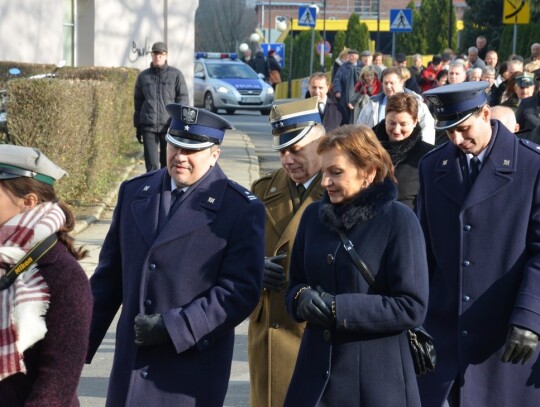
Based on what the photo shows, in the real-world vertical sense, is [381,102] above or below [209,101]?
above

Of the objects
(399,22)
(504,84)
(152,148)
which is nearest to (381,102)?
(504,84)

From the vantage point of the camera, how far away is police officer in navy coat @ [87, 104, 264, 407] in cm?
462

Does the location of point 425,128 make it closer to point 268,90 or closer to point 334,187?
point 334,187

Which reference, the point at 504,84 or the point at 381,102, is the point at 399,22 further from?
the point at 381,102

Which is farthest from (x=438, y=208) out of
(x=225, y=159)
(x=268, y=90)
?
(x=268, y=90)

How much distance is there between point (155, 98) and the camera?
50.4 feet

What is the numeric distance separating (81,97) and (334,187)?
9.04m

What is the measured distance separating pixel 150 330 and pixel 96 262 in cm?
633

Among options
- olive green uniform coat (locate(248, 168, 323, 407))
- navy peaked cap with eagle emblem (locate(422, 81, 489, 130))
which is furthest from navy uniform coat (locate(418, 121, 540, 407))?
olive green uniform coat (locate(248, 168, 323, 407))

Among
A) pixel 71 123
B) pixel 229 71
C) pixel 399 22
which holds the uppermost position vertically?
pixel 399 22

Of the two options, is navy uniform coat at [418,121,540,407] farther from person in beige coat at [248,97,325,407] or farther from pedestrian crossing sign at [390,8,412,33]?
pedestrian crossing sign at [390,8,412,33]

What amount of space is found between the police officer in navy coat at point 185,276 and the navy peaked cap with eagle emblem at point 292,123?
0.70 meters

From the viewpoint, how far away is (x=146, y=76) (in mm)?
15523

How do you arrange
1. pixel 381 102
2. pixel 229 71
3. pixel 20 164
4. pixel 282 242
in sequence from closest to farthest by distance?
1. pixel 20 164
2. pixel 282 242
3. pixel 381 102
4. pixel 229 71
